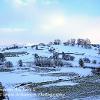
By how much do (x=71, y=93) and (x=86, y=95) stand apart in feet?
11.5

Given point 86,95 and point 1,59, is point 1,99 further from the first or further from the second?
point 1,59

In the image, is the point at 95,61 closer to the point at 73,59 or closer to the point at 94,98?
the point at 73,59

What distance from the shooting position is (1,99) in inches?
1773

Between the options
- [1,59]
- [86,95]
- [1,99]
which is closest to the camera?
[1,99]

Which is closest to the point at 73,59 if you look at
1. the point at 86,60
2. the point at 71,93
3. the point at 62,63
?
the point at 86,60

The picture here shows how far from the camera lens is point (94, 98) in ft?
168

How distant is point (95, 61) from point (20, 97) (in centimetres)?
10174

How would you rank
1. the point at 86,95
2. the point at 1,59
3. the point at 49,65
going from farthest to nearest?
the point at 1,59, the point at 49,65, the point at 86,95

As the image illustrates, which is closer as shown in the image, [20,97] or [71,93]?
[20,97]

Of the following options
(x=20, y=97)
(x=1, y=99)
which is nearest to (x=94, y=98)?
(x=20, y=97)

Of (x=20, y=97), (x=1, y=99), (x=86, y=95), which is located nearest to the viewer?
(x=1, y=99)

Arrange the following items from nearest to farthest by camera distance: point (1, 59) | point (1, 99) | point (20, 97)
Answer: point (1, 99) < point (20, 97) < point (1, 59)

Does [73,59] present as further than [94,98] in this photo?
Yes

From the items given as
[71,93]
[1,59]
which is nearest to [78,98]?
[71,93]
